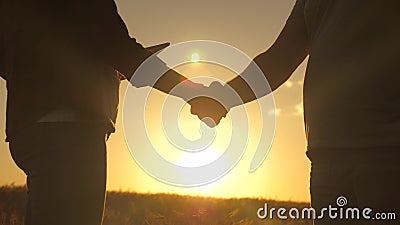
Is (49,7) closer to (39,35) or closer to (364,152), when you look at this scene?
(39,35)

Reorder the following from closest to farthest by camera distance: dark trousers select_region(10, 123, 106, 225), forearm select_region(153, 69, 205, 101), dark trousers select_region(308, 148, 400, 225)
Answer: dark trousers select_region(308, 148, 400, 225), dark trousers select_region(10, 123, 106, 225), forearm select_region(153, 69, 205, 101)

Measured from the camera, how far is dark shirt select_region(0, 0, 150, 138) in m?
2.54

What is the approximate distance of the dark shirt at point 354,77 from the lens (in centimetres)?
194

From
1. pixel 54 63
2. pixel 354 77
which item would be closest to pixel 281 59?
pixel 354 77

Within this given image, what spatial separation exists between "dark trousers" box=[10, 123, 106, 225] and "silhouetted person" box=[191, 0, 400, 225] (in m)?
0.92

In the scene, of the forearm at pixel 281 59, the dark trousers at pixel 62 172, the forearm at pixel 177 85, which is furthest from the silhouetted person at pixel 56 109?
the forearm at pixel 177 85

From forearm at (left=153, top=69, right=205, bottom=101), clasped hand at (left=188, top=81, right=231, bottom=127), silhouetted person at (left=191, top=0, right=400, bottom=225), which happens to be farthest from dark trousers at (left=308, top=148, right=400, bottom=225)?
clasped hand at (left=188, top=81, right=231, bottom=127)

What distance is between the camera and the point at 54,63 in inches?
101

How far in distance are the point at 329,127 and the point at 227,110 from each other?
2.20 meters

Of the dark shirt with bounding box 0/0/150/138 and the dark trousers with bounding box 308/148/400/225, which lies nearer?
the dark trousers with bounding box 308/148/400/225

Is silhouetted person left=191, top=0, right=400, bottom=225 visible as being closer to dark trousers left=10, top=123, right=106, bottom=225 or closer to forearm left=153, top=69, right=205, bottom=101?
dark trousers left=10, top=123, right=106, bottom=225

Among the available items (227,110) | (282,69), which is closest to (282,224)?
(227,110)

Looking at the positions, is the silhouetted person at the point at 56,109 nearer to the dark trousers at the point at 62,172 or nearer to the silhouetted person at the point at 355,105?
the dark trousers at the point at 62,172

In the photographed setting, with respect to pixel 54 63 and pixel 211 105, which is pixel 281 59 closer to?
pixel 54 63
